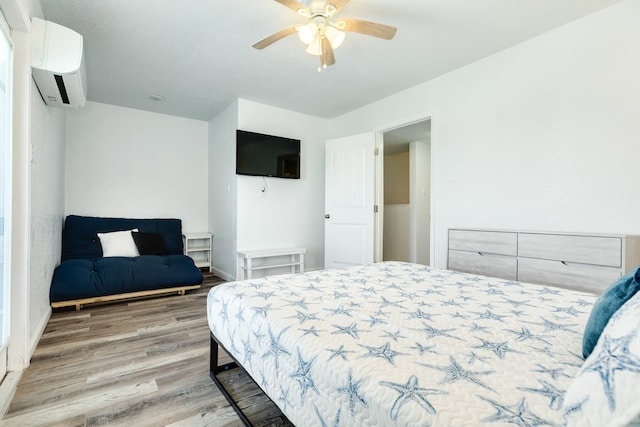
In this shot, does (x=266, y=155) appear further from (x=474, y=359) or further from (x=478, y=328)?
(x=474, y=359)

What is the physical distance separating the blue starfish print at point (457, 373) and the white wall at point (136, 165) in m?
4.63

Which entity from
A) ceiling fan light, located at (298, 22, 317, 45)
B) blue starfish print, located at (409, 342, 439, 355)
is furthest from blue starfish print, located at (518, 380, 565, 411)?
ceiling fan light, located at (298, 22, 317, 45)

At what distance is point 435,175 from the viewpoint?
3.22 metres

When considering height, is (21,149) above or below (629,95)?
below

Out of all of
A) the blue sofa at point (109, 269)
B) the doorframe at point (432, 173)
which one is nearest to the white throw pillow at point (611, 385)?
the doorframe at point (432, 173)

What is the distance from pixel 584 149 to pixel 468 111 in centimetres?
102

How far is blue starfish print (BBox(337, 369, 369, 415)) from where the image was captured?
741 millimetres

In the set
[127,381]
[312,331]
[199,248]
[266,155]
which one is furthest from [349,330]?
[199,248]

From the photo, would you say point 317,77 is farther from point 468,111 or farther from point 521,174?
point 521,174

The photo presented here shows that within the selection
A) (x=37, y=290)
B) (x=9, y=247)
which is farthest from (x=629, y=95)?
(x=37, y=290)

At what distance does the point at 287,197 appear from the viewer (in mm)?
4348

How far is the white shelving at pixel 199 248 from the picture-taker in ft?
14.8

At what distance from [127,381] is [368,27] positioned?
2591mm

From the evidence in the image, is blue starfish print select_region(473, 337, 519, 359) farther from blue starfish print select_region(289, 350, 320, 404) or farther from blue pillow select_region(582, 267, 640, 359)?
blue starfish print select_region(289, 350, 320, 404)
